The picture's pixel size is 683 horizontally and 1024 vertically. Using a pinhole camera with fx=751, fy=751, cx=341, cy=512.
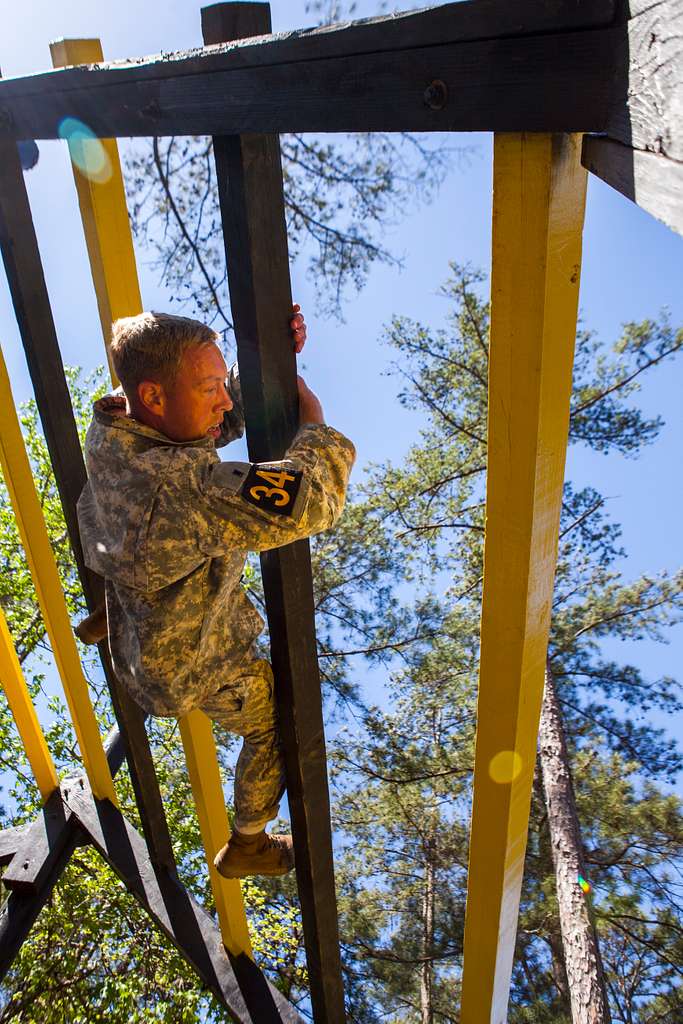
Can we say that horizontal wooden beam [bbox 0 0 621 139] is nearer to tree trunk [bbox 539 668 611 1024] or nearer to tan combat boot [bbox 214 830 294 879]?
tan combat boot [bbox 214 830 294 879]

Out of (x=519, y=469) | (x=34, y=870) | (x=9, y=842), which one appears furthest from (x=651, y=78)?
(x=9, y=842)

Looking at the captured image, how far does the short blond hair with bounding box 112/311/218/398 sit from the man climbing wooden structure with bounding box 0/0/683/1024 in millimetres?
150

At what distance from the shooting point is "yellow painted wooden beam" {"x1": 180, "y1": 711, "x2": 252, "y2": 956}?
7.27 feet

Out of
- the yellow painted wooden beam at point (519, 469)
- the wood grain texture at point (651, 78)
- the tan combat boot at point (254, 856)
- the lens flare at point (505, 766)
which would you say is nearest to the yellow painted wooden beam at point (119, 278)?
the tan combat boot at point (254, 856)

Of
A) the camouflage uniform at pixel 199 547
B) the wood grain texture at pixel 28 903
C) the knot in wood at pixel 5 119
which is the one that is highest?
the knot in wood at pixel 5 119

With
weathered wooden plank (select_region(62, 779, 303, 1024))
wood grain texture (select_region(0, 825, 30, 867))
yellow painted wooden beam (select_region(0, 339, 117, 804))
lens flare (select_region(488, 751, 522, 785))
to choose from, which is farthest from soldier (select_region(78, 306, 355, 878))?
wood grain texture (select_region(0, 825, 30, 867))

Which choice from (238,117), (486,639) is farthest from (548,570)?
(238,117)

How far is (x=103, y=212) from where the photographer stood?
1.91m

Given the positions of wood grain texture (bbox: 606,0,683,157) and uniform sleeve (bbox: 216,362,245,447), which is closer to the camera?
wood grain texture (bbox: 606,0,683,157)

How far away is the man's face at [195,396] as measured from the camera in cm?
139

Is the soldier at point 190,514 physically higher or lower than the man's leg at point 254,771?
higher

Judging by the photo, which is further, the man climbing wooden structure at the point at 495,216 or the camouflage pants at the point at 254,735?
the camouflage pants at the point at 254,735

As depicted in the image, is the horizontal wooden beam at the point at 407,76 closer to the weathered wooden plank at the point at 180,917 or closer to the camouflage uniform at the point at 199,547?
the camouflage uniform at the point at 199,547

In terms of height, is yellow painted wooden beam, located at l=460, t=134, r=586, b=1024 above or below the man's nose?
below
